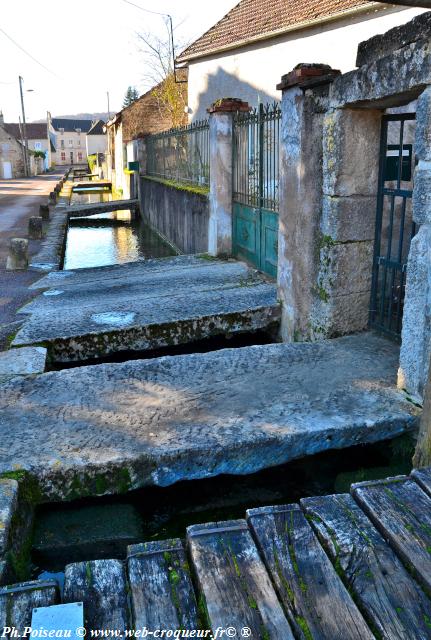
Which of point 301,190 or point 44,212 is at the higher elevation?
point 301,190

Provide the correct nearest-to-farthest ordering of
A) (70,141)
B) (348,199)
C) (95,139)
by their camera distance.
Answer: (348,199), (95,139), (70,141)

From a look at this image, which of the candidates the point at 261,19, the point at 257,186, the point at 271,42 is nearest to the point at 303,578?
the point at 257,186

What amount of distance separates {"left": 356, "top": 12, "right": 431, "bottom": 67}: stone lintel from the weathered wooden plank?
8.13 ft

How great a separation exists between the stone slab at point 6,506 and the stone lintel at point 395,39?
340cm

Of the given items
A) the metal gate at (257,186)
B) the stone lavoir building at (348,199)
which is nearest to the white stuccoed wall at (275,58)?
the metal gate at (257,186)

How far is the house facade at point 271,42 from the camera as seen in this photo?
11992mm

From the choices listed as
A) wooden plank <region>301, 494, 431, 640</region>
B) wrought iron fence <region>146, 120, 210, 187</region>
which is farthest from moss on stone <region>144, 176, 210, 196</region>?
wooden plank <region>301, 494, 431, 640</region>

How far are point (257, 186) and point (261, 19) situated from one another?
1131 centimetres

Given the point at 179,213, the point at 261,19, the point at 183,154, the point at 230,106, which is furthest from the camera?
the point at 261,19

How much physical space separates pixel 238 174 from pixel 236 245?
1.04 m

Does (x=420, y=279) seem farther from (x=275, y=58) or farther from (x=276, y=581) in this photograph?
(x=275, y=58)

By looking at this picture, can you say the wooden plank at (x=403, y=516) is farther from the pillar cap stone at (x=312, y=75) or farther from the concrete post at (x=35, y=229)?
the concrete post at (x=35, y=229)

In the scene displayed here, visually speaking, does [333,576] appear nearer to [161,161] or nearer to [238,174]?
[238,174]

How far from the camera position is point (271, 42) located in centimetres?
1537
